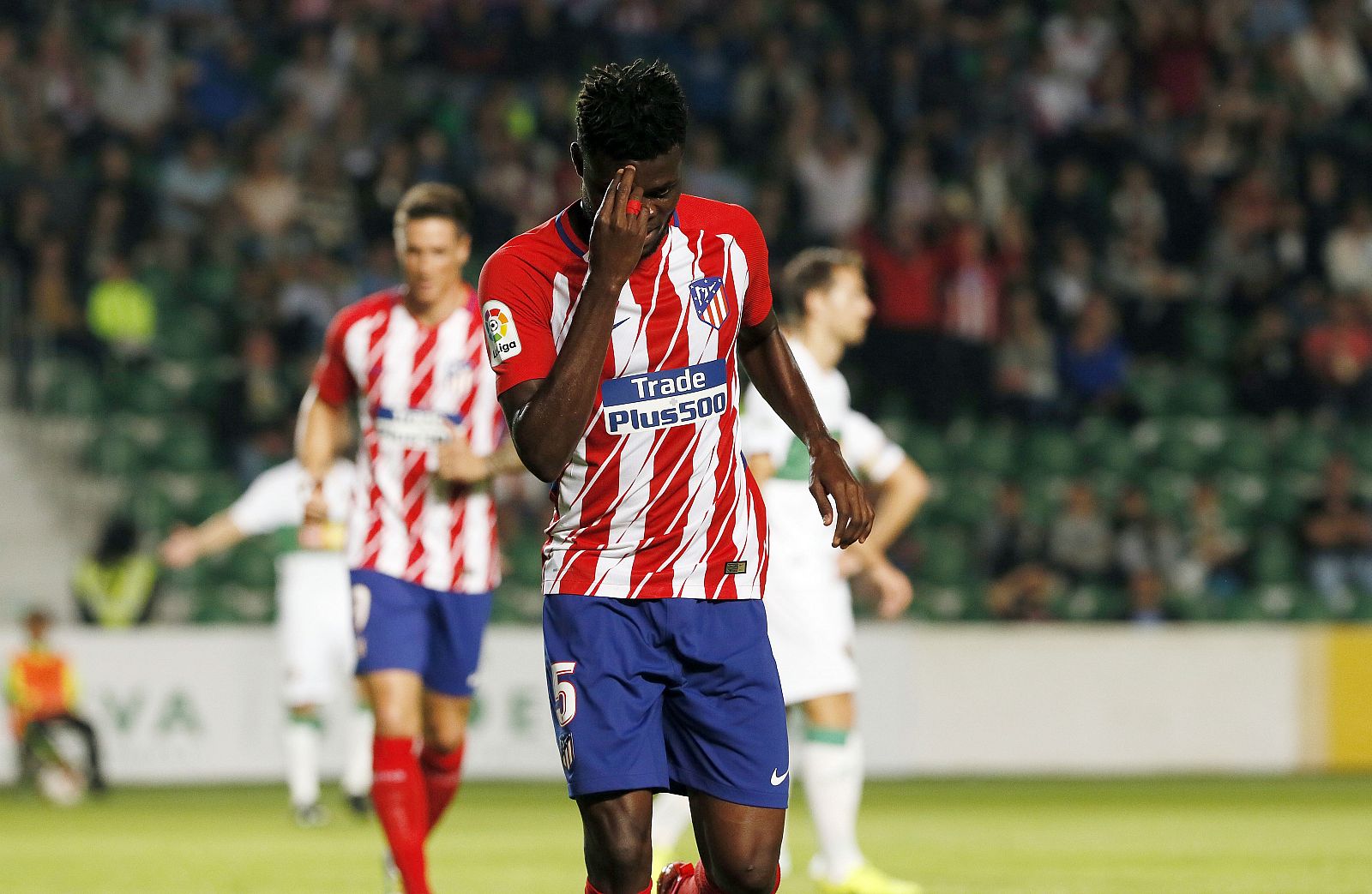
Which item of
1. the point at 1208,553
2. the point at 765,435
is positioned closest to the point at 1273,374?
the point at 1208,553

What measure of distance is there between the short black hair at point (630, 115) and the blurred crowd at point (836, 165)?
11.7 meters

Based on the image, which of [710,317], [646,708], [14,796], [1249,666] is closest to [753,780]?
[646,708]

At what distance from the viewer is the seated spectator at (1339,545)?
16.4 meters

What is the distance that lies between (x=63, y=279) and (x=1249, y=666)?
30.7 feet

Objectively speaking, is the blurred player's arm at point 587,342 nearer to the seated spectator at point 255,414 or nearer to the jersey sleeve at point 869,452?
the jersey sleeve at point 869,452

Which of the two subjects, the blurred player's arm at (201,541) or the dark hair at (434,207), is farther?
the blurred player's arm at (201,541)

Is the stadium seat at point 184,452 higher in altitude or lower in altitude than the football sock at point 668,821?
higher

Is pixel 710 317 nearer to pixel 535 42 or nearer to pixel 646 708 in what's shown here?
pixel 646 708

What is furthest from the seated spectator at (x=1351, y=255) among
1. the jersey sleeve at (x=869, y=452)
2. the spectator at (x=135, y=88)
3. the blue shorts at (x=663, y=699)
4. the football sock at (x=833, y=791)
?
the blue shorts at (x=663, y=699)

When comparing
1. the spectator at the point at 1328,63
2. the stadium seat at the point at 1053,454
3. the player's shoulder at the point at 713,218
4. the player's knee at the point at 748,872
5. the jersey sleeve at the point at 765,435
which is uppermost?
the spectator at the point at 1328,63

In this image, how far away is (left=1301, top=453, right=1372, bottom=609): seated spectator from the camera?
16.4m

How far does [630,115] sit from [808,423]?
0.97 metres

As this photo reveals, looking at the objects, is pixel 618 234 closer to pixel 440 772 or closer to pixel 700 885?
pixel 700 885

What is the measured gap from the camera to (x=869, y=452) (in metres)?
8.39
